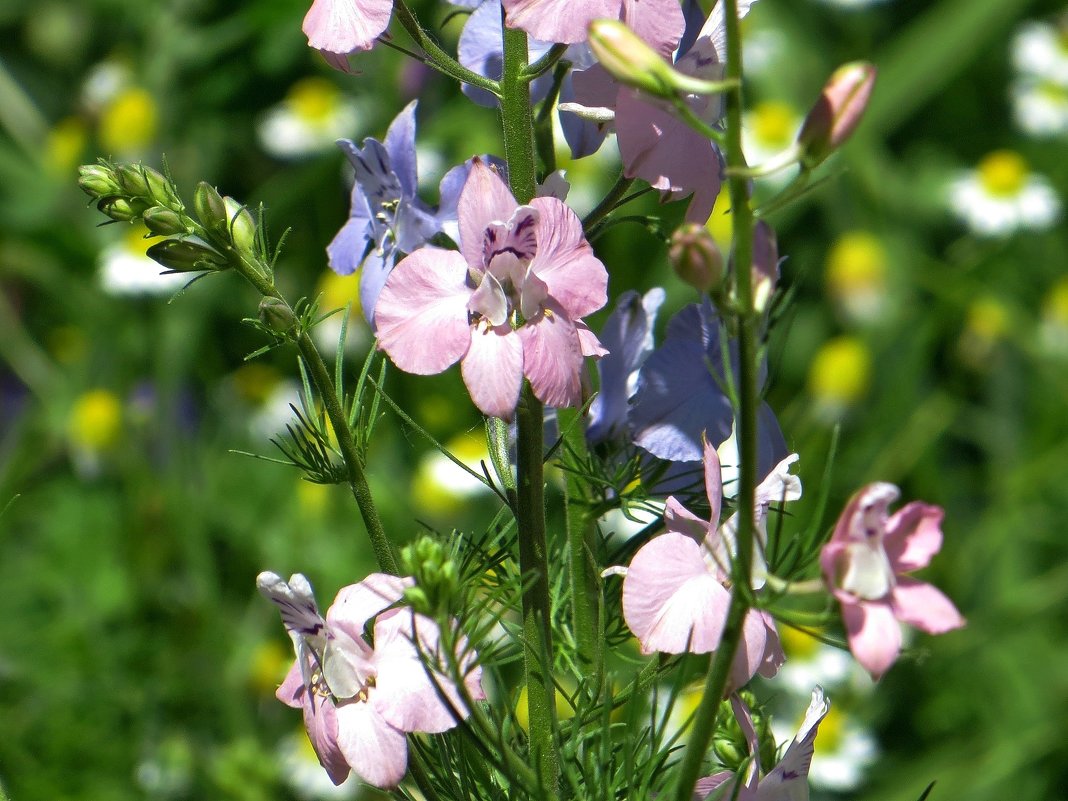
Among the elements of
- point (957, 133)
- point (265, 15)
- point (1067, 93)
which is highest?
point (265, 15)

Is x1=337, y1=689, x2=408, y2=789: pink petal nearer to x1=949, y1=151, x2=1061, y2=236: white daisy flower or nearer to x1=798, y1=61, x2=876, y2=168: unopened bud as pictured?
x1=798, y1=61, x2=876, y2=168: unopened bud

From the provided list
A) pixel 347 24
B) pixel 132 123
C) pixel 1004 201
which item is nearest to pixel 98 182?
pixel 347 24

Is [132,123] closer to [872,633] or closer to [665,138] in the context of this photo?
[665,138]

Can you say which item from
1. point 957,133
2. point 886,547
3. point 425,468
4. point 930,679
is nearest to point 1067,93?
point 957,133

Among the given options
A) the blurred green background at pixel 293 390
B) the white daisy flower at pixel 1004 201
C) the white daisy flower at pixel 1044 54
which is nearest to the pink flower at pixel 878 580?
the blurred green background at pixel 293 390

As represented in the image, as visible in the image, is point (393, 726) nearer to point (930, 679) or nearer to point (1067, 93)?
point (930, 679)

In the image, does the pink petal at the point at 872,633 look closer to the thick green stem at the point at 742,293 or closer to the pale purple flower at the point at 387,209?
the thick green stem at the point at 742,293

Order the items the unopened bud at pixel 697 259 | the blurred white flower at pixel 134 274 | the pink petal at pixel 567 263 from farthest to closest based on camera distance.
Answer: the blurred white flower at pixel 134 274 < the pink petal at pixel 567 263 < the unopened bud at pixel 697 259
